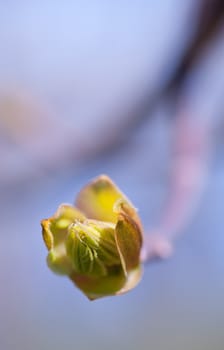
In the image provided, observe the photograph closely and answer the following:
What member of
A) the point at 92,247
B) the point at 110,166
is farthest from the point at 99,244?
the point at 110,166

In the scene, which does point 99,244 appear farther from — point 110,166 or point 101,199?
point 110,166

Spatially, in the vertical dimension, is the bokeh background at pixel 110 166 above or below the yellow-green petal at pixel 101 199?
above

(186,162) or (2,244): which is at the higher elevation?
(2,244)

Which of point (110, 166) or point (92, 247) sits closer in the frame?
point (92, 247)

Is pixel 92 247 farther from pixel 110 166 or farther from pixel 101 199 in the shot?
pixel 110 166

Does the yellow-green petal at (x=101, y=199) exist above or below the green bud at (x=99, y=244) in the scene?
above

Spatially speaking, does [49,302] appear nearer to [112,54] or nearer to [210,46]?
[112,54]

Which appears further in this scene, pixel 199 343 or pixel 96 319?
pixel 199 343

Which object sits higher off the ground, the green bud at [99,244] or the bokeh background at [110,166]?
the bokeh background at [110,166]

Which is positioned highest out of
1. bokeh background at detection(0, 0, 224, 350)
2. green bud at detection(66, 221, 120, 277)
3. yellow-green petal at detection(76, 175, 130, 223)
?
bokeh background at detection(0, 0, 224, 350)

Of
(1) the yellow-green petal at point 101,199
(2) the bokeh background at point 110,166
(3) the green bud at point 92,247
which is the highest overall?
(2) the bokeh background at point 110,166

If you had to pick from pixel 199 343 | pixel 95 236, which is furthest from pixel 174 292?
pixel 95 236
